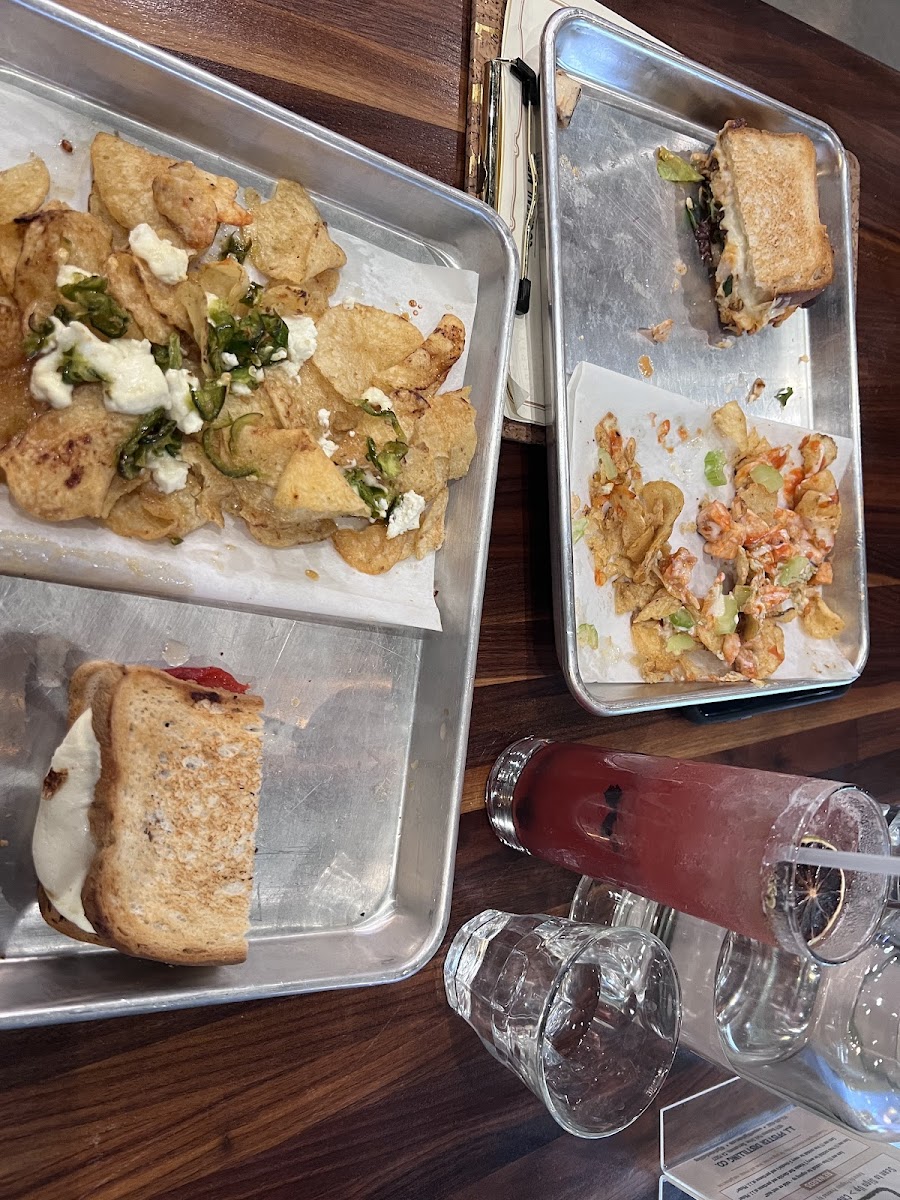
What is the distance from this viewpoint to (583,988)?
1.43m

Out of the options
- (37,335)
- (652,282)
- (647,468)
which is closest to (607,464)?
(647,468)

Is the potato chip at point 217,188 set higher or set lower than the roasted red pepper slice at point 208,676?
higher

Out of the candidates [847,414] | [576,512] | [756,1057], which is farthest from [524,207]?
[756,1057]

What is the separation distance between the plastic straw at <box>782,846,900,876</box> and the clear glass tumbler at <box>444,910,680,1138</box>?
321 mm

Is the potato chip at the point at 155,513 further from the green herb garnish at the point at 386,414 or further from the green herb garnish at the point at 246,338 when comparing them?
the green herb garnish at the point at 386,414

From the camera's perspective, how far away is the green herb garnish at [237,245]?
1.31 meters

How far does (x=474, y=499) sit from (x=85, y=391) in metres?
0.63

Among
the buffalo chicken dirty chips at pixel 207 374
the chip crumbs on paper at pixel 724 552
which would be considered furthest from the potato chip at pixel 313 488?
the chip crumbs on paper at pixel 724 552

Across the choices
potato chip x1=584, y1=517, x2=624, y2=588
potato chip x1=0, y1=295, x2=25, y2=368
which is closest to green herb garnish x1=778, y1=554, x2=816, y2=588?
potato chip x1=584, y1=517, x2=624, y2=588

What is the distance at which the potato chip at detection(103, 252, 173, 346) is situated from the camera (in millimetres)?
1180

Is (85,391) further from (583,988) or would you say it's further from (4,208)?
(583,988)

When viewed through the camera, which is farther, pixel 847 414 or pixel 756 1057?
pixel 847 414

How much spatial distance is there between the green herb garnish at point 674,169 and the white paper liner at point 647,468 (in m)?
0.52

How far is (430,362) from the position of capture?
A: 1.45m
